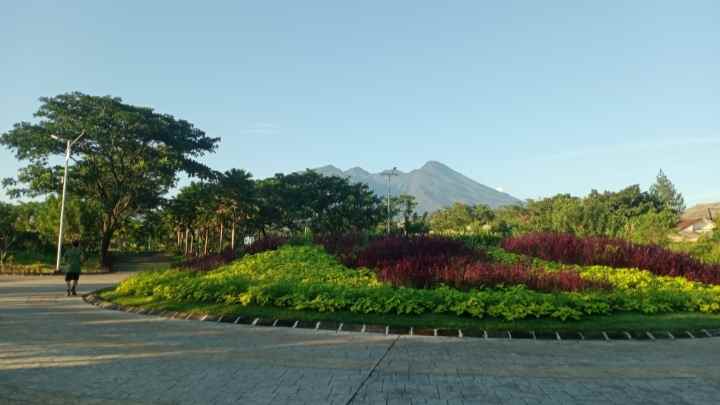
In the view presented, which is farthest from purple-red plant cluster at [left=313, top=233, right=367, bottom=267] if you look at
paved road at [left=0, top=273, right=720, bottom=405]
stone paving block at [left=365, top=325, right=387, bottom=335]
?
paved road at [left=0, top=273, right=720, bottom=405]

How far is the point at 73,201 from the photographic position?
32.1 m

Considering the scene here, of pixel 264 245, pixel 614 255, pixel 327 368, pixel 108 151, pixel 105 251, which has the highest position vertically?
pixel 108 151

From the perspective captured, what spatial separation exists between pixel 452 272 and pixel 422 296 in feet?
6.32

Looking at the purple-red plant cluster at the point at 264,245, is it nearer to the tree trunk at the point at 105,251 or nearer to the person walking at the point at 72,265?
the person walking at the point at 72,265

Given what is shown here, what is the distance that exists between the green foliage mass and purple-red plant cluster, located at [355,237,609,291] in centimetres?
43

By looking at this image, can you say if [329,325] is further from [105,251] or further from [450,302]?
[105,251]

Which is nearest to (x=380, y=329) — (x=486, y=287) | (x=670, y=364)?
(x=486, y=287)

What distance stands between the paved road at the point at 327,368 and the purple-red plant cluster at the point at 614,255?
596cm

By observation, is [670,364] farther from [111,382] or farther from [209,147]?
[209,147]

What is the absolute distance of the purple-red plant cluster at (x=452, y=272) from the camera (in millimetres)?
10102

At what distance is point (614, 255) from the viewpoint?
1375cm

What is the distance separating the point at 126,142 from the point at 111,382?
2815 cm

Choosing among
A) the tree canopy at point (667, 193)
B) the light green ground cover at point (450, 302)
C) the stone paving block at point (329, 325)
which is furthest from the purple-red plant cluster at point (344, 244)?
the tree canopy at point (667, 193)

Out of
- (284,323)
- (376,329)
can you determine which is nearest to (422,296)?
(376,329)
